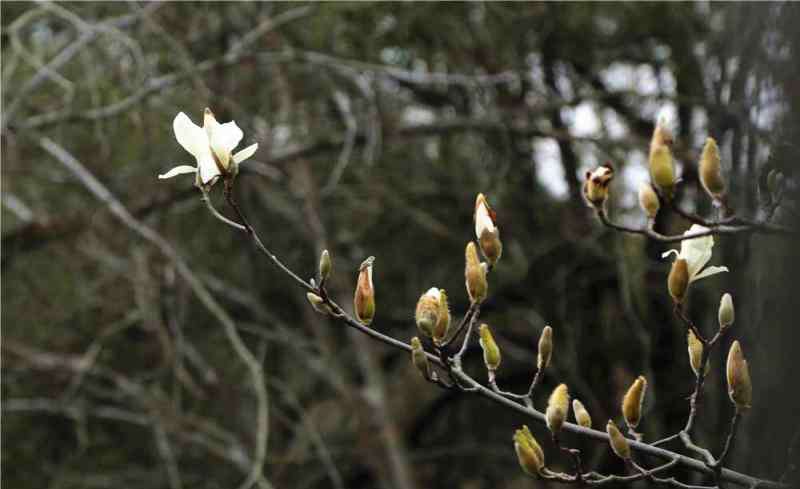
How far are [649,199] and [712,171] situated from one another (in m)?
0.09

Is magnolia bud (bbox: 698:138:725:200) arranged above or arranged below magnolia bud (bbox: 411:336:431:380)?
above

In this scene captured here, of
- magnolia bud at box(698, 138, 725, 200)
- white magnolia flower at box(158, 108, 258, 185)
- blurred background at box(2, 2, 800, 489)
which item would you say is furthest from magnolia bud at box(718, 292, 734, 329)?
blurred background at box(2, 2, 800, 489)

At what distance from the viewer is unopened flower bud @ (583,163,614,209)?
93 centimetres

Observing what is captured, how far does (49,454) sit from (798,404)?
3.23 meters

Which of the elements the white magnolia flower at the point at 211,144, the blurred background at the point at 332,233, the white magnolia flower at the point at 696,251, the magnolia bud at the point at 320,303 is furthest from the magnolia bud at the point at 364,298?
the blurred background at the point at 332,233

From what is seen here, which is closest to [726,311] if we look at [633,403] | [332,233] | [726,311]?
[726,311]

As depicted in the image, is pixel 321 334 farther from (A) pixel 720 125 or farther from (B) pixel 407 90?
(A) pixel 720 125

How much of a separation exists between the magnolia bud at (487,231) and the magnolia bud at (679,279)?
0.45ft

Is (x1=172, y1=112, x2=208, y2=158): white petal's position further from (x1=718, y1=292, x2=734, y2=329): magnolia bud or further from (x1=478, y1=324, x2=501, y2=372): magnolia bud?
(x1=718, y1=292, x2=734, y2=329): magnolia bud

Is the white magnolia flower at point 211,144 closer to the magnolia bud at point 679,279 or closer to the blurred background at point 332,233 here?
the magnolia bud at point 679,279

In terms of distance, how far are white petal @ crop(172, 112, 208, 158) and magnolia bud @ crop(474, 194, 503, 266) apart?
0.73ft

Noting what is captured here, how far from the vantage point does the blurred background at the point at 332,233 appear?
112 inches

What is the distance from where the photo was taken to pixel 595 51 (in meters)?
3.32

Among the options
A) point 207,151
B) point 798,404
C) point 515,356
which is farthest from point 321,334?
point 798,404
